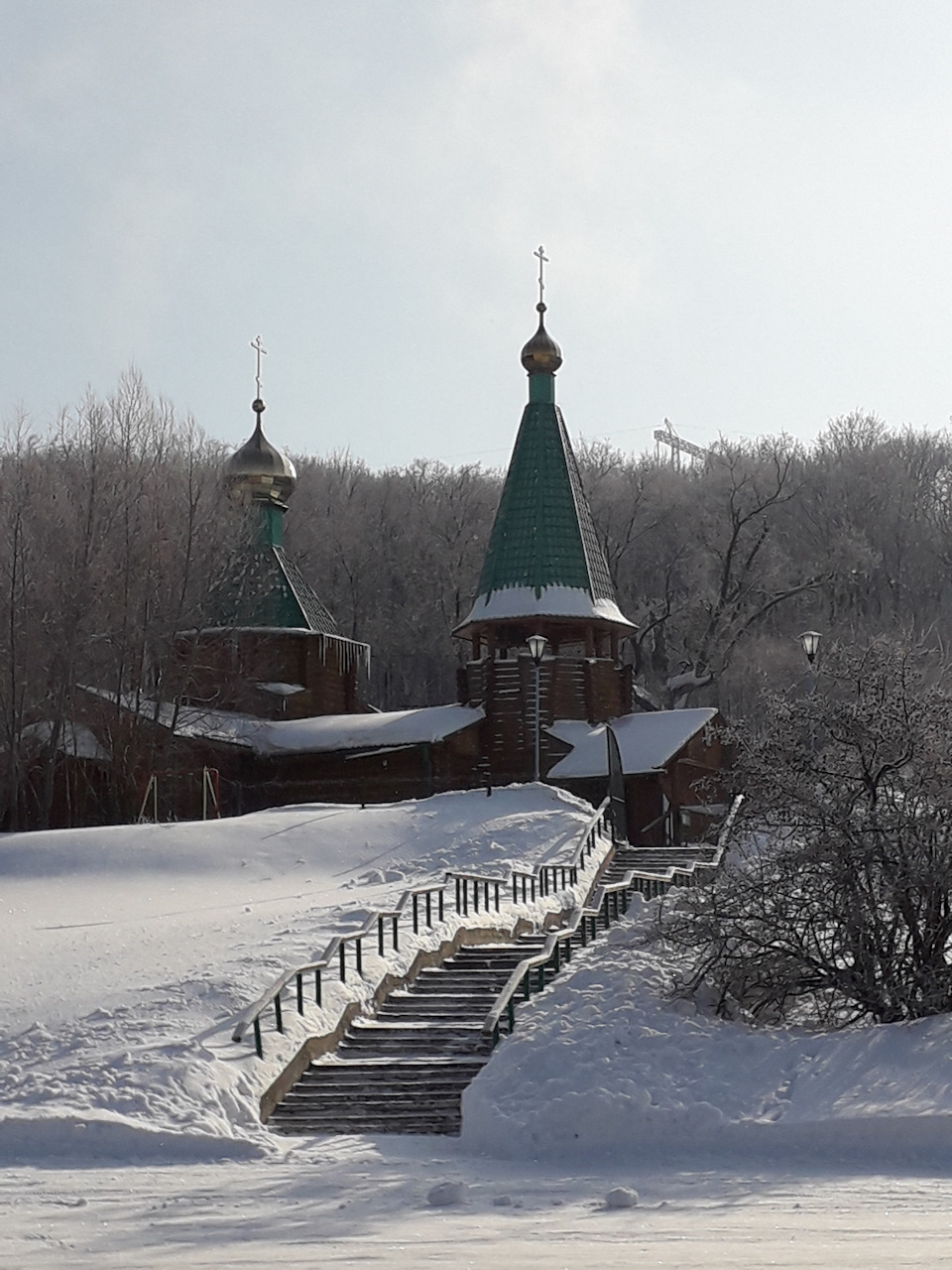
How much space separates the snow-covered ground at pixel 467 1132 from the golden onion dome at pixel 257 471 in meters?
19.4

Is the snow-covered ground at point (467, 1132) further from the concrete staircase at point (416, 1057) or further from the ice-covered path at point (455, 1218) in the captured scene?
the concrete staircase at point (416, 1057)

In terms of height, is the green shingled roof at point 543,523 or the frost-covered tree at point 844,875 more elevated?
the green shingled roof at point 543,523

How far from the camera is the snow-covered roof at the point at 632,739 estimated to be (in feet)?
84.0

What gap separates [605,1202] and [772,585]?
3731cm

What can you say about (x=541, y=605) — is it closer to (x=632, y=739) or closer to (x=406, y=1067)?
(x=632, y=739)

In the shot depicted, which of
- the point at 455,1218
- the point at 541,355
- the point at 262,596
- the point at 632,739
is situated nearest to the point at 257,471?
the point at 262,596

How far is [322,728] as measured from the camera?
2930cm

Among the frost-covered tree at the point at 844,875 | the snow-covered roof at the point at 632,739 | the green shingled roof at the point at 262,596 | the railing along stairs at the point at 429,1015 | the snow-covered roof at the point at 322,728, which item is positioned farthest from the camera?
the green shingled roof at the point at 262,596

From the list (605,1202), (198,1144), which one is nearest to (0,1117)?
(198,1144)

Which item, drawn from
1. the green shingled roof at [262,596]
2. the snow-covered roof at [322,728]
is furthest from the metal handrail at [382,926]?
the green shingled roof at [262,596]

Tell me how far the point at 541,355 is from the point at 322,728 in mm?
9016

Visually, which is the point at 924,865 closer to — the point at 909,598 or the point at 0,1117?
the point at 0,1117

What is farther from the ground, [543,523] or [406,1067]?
[543,523]

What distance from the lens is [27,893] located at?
17062mm
